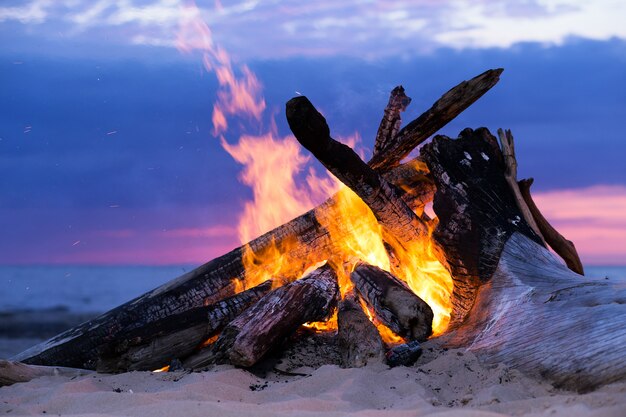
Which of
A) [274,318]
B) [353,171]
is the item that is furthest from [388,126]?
[274,318]

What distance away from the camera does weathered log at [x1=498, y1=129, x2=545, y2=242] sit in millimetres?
7148

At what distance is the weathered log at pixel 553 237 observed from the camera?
782 centimetres

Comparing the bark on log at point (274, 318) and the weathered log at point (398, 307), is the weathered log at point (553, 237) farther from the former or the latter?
the bark on log at point (274, 318)

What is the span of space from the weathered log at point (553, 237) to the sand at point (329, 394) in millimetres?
2649

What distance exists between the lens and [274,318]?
6.34 m

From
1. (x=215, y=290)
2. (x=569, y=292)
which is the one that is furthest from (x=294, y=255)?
(x=569, y=292)

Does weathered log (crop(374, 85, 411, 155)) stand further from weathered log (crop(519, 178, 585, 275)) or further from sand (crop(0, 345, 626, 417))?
sand (crop(0, 345, 626, 417))

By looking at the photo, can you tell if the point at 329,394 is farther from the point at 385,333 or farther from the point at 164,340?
the point at 164,340

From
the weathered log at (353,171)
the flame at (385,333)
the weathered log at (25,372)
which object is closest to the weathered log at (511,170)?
the weathered log at (353,171)

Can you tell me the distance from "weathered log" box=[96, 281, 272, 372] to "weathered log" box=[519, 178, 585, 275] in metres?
3.64

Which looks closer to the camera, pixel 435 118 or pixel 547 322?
pixel 547 322

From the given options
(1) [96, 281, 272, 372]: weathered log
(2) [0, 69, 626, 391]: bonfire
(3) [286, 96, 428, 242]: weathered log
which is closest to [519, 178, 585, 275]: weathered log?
(2) [0, 69, 626, 391]: bonfire

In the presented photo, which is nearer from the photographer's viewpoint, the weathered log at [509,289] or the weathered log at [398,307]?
the weathered log at [509,289]

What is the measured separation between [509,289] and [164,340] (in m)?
3.43
